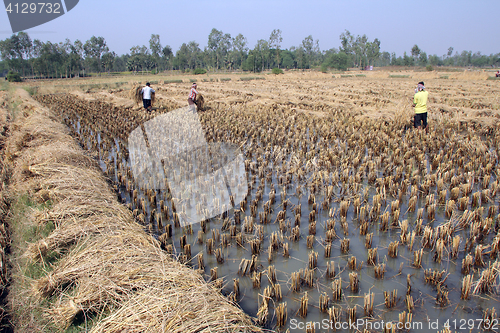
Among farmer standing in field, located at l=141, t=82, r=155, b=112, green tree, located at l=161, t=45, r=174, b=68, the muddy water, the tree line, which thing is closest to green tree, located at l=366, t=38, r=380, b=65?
the tree line

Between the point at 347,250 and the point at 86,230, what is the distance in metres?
2.84

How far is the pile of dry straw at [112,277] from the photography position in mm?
2252

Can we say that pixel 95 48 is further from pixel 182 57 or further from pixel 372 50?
pixel 372 50

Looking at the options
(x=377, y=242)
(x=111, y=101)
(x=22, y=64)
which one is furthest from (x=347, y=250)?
(x=22, y=64)

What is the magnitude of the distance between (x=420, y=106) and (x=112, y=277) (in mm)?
8631

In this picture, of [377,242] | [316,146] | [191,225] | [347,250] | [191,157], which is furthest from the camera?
[316,146]

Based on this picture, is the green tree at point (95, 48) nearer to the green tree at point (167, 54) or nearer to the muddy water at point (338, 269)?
the green tree at point (167, 54)

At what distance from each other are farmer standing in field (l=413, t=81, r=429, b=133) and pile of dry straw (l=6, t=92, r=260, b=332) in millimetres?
7887

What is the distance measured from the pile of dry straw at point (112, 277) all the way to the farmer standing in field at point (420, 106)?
789cm

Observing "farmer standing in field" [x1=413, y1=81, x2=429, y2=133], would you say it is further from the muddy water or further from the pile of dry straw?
the pile of dry straw

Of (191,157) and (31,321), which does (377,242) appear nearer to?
(31,321)

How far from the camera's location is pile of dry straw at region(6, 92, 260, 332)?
225cm

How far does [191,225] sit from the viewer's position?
4113mm

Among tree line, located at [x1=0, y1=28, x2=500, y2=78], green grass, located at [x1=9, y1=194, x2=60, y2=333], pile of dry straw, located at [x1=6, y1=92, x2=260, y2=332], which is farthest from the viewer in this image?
tree line, located at [x1=0, y1=28, x2=500, y2=78]
